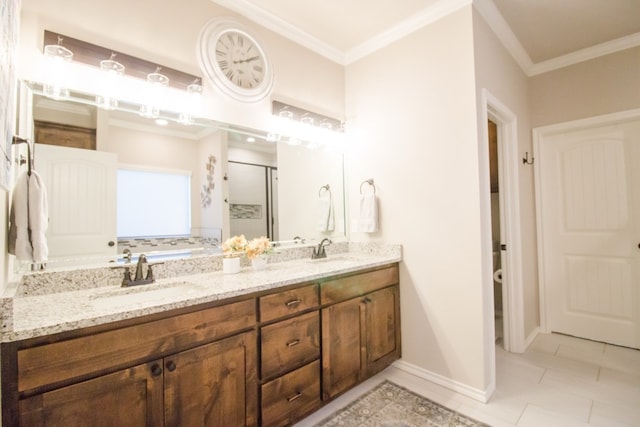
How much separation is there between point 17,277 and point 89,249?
0.30 metres

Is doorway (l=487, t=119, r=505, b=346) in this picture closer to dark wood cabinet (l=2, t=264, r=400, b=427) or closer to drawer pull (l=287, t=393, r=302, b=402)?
dark wood cabinet (l=2, t=264, r=400, b=427)

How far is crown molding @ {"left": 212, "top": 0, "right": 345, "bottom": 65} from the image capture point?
2.13m

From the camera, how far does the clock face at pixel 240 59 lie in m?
2.07

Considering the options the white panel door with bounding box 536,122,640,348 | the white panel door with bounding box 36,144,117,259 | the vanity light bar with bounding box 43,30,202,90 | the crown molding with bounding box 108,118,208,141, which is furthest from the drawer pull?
the white panel door with bounding box 536,122,640,348

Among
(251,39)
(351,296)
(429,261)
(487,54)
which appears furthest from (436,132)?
(251,39)

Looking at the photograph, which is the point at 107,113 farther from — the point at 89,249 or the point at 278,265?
the point at 278,265

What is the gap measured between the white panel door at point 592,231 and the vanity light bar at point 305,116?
2.22 metres

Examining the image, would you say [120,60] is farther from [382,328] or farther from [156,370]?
[382,328]

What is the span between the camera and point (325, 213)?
280cm

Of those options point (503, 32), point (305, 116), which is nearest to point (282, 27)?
point (305, 116)

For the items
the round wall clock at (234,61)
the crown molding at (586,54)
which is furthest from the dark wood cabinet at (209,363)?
the crown molding at (586,54)

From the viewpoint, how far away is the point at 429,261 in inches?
89.7

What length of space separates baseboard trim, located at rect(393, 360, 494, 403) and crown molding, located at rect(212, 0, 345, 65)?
108 inches

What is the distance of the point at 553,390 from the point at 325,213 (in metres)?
2.13
